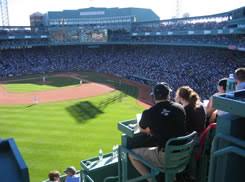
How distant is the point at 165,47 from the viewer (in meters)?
51.9

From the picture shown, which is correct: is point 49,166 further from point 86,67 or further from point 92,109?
point 86,67

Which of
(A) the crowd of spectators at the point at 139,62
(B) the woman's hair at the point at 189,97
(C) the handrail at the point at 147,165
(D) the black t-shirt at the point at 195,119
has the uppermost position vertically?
(B) the woman's hair at the point at 189,97

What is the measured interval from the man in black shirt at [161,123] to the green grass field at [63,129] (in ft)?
35.1

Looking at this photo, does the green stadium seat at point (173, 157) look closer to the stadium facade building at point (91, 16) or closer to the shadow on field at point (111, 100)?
the shadow on field at point (111, 100)

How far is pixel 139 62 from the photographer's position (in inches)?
1953

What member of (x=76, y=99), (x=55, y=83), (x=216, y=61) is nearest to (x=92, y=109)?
(x=76, y=99)

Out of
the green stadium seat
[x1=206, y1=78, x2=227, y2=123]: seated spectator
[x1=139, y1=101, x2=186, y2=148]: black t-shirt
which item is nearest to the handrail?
the green stadium seat

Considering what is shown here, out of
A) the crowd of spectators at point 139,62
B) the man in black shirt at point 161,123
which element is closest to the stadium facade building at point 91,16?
the crowd of spectators at point 139,62

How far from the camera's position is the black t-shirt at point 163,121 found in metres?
4.29

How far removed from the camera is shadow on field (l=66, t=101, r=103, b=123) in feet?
76.1

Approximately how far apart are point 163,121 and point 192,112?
1.02m

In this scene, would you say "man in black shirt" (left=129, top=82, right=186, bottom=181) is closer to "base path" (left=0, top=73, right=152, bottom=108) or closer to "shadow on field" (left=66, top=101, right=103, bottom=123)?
"shadow on field" (left=66, top=101, right=103, bottom=123)

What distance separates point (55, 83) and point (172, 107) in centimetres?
3946

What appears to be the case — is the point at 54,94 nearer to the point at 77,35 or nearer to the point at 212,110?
the point at 77,35
